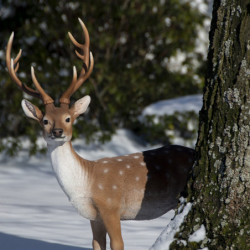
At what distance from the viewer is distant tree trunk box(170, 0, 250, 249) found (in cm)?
379

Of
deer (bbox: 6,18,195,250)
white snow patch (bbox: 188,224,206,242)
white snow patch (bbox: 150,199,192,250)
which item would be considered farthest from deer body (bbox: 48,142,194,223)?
white snow patch (bbox: 188,224,206,242)

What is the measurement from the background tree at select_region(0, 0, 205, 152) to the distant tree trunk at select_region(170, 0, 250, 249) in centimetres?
541

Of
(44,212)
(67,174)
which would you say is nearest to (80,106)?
(67,174)

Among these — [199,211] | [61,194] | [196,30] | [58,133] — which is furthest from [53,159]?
[196,30]

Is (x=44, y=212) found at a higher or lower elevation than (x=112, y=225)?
lower

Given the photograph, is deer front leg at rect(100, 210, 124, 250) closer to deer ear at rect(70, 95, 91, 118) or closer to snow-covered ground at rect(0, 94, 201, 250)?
deer ear at rect(70, 95, 91, 118)

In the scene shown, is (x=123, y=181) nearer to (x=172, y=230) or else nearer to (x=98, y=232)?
(x=98, y=232)

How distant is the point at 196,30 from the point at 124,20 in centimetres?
128

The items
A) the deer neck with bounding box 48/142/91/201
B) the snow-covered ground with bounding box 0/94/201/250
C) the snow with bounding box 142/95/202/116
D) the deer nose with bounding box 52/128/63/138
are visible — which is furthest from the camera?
the snow with bounding box 142/95/202/116

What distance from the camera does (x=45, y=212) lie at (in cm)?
667

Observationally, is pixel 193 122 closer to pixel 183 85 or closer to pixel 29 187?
pixel 183 85

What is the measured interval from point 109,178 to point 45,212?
2464 mm

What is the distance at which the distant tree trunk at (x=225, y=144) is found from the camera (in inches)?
149

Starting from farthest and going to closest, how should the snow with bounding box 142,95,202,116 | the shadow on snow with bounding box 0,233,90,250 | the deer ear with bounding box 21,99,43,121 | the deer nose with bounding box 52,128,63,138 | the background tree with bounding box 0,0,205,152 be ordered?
the snow with bounding box 142,95,202,116
the background tree with bounding box 0,0,205,152
the shadow on snow with bounding box 0,233,90,250
the deer ear with bounding box 21,99,43,121
the deer nose with bounding box 52,128,63,138
